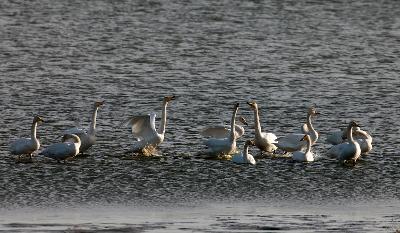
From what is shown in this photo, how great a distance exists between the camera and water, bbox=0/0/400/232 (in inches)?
669

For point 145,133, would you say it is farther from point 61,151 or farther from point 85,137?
point 61,151

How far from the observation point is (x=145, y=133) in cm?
2186

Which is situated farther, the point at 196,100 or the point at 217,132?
the point at 196,100

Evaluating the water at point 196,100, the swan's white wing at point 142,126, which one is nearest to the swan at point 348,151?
the water at point 196,100

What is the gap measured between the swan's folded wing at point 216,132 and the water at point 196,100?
284 mm

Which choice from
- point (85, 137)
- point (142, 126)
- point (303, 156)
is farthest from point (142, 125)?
point (303, 156)

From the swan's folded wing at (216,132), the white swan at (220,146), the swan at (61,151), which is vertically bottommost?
the swan at (61,151)

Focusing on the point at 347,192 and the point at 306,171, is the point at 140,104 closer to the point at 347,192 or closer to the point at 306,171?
the point at 306,171

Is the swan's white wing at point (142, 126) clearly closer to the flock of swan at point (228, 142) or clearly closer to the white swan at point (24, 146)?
the flock of swan at point (228, 142)

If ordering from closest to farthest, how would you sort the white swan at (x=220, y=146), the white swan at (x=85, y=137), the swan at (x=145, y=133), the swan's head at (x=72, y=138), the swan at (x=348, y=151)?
1. the swan at (x=348, y=151)
2. the swan's head at (x=72, y=138)
3. the white swan at (x=220, y=146)
4. the white swan at (x=85, y=137)
5. the swan at (x=145, y=133)

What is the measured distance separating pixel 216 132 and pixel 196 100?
4.58 m

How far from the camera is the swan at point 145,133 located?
70.5ft

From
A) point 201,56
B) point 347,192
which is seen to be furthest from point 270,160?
point 201,56

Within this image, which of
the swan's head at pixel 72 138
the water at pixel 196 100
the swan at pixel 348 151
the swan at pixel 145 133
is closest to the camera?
the water at pixel 196 100
